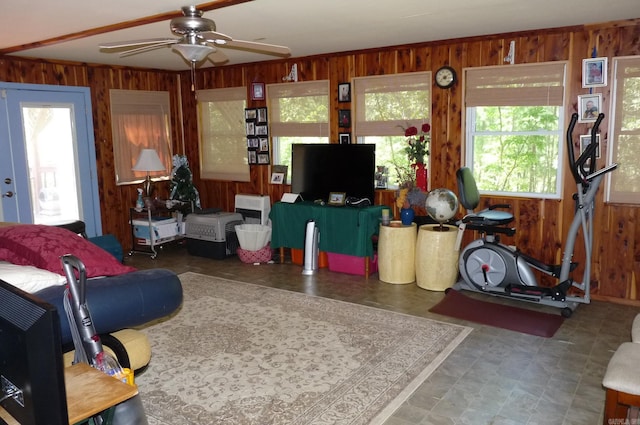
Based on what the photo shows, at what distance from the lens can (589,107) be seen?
14.8 ft

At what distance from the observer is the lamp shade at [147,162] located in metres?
6.45

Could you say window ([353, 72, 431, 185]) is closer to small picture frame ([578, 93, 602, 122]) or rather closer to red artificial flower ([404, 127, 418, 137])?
red artificial flower ([404, 127, 418, 137])

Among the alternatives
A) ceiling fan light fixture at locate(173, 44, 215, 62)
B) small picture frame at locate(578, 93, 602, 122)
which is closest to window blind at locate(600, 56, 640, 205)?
small picture frame at locate(578, 93, 602, 122)

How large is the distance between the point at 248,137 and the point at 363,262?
7.86ft

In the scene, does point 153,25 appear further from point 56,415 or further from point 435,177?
point 56,415

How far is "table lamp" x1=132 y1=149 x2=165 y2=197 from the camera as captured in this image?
21.2ft

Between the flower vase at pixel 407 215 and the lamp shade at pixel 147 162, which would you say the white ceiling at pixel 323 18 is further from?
the flower vase at pixel 407 215

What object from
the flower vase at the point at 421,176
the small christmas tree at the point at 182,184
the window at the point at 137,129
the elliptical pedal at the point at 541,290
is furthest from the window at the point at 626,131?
the window at the point at 137,129

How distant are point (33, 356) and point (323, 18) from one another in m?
3.46

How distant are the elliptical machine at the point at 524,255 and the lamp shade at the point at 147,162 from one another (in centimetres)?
378

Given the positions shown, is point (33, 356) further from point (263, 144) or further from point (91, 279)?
point (263, 144)

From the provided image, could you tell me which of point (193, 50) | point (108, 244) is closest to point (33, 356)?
point (193, 50)

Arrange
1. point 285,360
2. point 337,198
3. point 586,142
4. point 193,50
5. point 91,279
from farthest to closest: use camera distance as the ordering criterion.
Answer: point 337,198 < point 586,142 < point 285,360 < point 193,50 < point 91,279

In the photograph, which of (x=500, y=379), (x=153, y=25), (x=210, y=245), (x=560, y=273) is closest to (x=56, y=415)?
(x=500, y=379)
